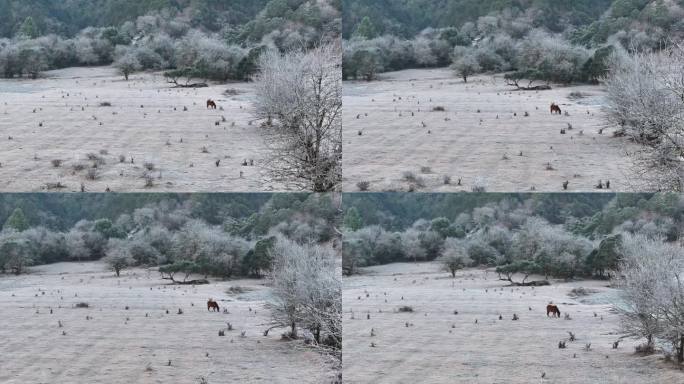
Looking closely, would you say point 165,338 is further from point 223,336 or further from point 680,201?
point 680,201

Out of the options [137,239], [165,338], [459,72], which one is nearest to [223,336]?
[165,338]

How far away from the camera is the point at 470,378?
1170 centimetres

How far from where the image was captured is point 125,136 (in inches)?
472

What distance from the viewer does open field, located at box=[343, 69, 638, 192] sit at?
11.8 meters

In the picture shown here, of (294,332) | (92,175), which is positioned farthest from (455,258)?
(92,175)

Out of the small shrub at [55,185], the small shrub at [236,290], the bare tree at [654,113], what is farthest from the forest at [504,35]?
the small shrub at [55,185]

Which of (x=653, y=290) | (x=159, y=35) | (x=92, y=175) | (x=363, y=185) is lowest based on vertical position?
(x=653, y=290)

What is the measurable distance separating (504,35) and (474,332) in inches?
138

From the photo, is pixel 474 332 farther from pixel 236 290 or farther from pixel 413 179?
pixel 236 290

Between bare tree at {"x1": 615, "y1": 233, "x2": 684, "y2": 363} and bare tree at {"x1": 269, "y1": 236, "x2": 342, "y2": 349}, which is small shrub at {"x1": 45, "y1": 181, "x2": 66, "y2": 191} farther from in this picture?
bare tree at {"x1": 615, "y1": 233, "x2": 684, "y2": 363}

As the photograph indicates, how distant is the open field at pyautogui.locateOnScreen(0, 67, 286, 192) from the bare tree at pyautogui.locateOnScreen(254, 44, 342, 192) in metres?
0.23

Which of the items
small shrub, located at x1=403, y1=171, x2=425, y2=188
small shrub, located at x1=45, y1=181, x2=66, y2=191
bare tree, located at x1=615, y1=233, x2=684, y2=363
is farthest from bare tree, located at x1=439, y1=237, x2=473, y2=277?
small shrub, located at x1=45, y1=181, x2=66, y2=191

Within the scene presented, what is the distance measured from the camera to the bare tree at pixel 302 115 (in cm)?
1198

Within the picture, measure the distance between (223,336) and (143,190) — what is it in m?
1.87
